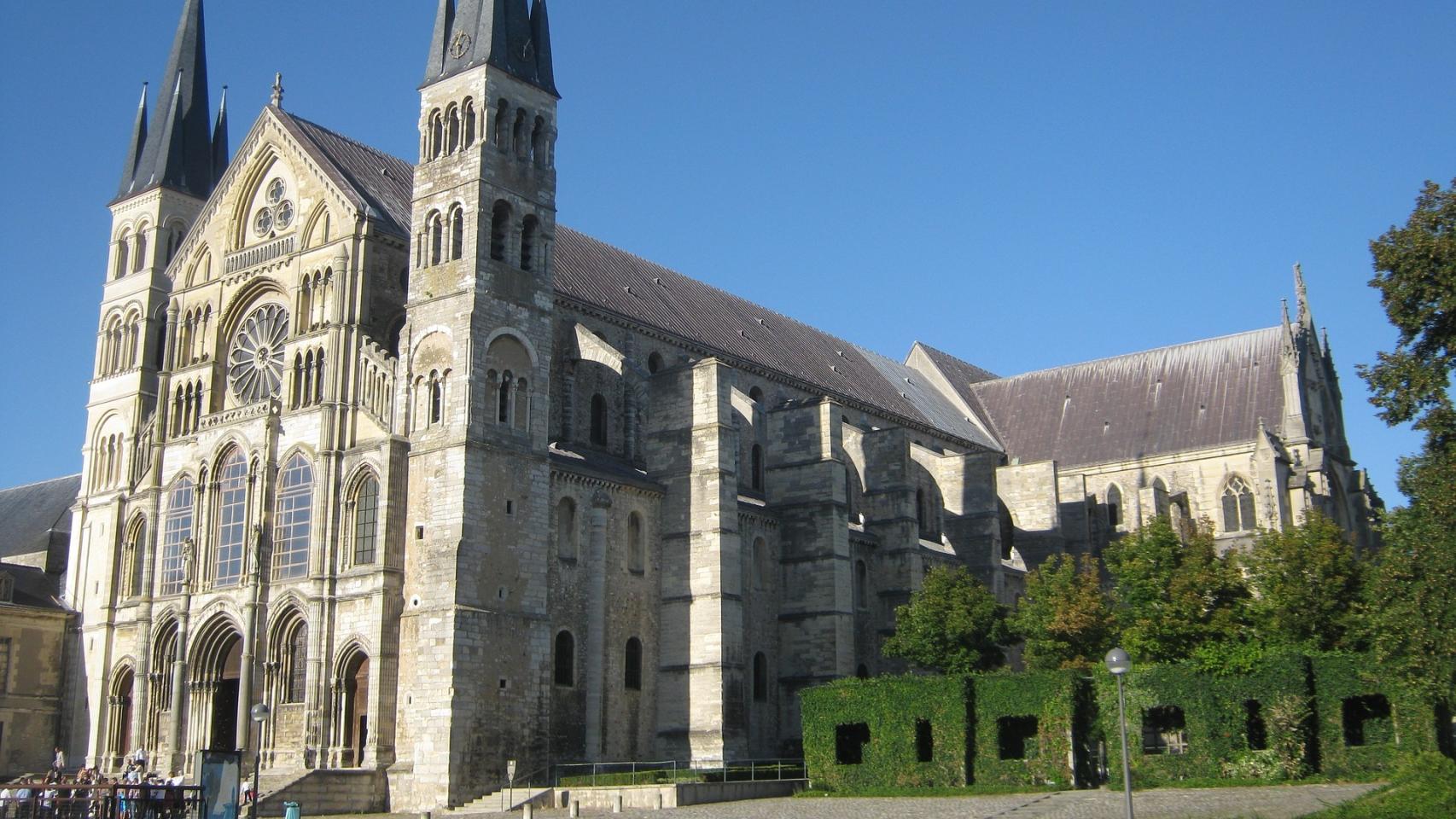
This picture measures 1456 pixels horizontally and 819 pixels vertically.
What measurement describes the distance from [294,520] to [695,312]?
19483 mm

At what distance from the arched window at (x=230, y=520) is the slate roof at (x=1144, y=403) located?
124 feet

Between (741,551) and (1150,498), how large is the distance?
2339cm

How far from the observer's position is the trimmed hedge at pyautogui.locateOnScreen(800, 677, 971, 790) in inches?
1459

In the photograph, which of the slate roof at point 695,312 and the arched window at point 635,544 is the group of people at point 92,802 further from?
the slate roof at point 695,312

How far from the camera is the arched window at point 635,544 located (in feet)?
140

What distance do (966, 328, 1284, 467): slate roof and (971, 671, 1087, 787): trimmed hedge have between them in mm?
27920

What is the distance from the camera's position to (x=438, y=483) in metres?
37.5

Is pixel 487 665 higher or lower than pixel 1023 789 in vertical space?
higher

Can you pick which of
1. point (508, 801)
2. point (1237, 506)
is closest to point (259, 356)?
point (508, 801)

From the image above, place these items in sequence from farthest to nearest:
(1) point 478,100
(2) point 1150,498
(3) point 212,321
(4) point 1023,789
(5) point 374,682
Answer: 1. (2) point 1150,498
2. (3) point 212,321
3. (1) point 478,100
4. (5) point 374,682
5. (4) point 1023,789

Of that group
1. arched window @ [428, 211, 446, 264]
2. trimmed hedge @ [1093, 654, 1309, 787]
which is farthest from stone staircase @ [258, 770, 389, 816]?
trimmed hedge @ [1093, 654, 1309, 787]

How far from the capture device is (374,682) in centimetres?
3762

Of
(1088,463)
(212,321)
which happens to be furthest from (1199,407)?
(212,321)

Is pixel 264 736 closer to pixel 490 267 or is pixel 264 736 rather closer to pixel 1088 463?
pixel 490 267
